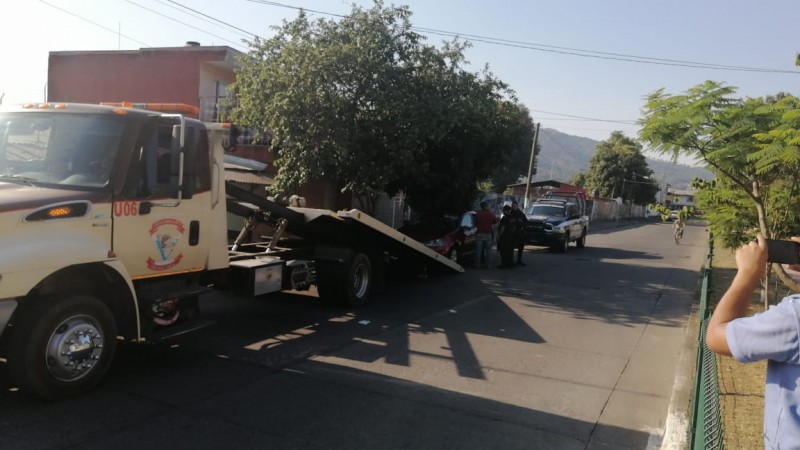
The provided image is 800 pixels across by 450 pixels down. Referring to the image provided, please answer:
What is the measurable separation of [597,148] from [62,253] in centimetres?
7617

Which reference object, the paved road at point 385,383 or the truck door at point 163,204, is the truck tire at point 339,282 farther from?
the truck door at point 163,204

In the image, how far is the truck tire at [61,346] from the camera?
4.52 meters

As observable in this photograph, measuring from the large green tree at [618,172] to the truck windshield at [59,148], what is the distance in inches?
2809

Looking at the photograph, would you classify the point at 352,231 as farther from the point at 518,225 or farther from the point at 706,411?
the point at 518,225

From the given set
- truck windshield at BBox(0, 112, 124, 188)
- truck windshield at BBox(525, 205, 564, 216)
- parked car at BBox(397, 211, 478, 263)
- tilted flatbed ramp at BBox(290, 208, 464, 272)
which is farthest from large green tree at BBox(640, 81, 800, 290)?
truck windshield at BBox(525, 205, 564, 216)

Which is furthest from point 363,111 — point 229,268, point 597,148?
point 597,148

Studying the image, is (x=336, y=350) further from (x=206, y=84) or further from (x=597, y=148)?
(x=597, y=148)

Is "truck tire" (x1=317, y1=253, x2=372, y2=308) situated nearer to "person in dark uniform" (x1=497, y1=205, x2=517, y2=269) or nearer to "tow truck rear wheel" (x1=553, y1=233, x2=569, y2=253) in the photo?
"person in dark uniform" (x1=497, y1=205, x2=517, y2=269)

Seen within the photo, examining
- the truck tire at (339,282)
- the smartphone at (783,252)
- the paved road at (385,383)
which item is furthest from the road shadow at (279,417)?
the truck tire at (339,282)

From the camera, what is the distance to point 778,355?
182 cm

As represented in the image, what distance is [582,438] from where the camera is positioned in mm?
4672

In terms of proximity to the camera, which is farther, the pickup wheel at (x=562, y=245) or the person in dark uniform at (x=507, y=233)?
the pickup wheel at (x=562, y=245)

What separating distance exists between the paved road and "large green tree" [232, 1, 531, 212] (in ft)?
12.4

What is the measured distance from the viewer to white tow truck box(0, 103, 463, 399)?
456 cm
